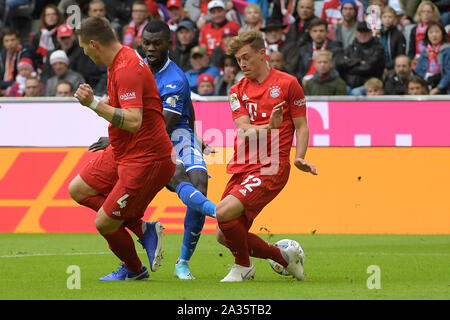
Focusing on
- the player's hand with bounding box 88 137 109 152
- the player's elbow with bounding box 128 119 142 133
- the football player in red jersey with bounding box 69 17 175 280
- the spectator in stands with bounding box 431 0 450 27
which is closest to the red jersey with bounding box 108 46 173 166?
the football player in red jersey with bounding box 69 17 175 280

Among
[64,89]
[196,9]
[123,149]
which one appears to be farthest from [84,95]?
[196,9]

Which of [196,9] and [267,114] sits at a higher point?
[267,114]

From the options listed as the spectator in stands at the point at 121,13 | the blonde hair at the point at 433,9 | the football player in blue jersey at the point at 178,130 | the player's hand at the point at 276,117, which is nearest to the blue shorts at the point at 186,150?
the football player in blue jersey at the point at 178,130

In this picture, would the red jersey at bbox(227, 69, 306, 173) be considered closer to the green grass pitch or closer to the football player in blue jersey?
the football player in blue jersey

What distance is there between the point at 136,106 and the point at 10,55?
1189cm

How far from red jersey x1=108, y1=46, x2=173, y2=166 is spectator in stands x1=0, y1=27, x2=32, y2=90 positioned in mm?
11039

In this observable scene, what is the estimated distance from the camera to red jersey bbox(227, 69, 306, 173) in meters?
8.77

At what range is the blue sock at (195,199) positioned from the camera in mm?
8953

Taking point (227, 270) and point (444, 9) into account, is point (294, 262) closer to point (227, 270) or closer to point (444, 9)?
point (227, 270)

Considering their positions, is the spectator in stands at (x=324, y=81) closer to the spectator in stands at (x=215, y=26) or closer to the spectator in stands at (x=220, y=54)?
the spectator in stands at (x=220, y=54)

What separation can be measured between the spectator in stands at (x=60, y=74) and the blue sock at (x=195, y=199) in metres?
8.36

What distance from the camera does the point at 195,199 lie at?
9.03m

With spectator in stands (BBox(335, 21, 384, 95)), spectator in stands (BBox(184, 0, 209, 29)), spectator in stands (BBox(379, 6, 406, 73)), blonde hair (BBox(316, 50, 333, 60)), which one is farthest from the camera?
spectator in stands (BBox(184, 0, 209, 29))

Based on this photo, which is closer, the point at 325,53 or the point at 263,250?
the point at 263,250
